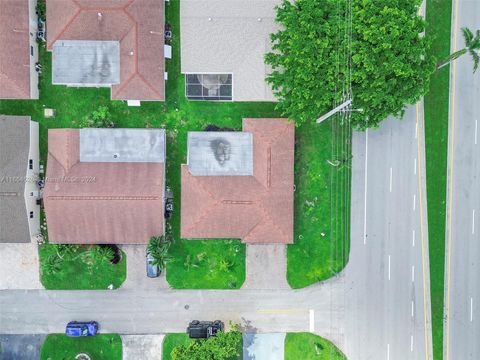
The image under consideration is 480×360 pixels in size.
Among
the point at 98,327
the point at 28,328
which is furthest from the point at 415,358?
the point at 28,328

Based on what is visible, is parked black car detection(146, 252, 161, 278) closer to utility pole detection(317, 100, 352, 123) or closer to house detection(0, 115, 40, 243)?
house detection(0, 115, 40, 243)

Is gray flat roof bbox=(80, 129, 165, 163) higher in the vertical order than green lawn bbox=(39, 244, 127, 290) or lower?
higher

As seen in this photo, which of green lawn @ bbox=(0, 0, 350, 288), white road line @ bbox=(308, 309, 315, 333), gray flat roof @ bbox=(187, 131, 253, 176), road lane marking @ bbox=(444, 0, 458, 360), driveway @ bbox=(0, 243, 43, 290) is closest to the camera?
gray flat roof @ bbox=(187, 131, 253, 176)

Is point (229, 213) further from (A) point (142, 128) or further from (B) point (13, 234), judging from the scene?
(B) point (13, 234)

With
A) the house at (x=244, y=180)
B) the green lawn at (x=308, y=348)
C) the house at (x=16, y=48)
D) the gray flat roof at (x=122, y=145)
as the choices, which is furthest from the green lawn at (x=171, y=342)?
the house at (x=16, y=48)

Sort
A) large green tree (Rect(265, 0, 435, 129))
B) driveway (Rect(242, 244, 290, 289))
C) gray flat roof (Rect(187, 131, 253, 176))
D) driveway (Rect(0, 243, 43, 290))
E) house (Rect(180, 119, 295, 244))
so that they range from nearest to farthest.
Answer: large green tree (Rect(265, 0, 435, 129))
house (Rect(180, 119, 295, 244))
gray flat roof (Rect(187, 131, 253, 176))
driveway (Rect(0, 243, 43, 290))
driveway (Rect(242, 244, 290, 289))

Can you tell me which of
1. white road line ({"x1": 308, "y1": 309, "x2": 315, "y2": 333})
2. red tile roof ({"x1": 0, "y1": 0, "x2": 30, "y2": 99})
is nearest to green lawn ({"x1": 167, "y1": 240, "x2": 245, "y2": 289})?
white road line ({"x1": 308, "y1": 309, "x2": 315, "y2": 333})
